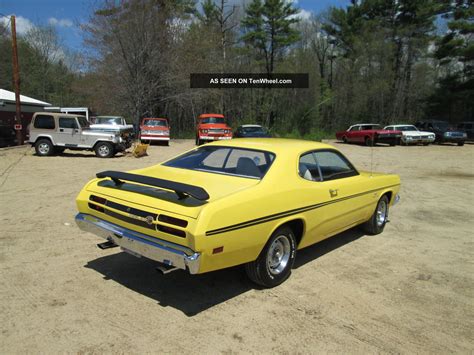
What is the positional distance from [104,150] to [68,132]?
1.58 m

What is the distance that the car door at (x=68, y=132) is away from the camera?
632 inches

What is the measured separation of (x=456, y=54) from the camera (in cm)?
3180

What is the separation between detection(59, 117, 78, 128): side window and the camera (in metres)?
16.0

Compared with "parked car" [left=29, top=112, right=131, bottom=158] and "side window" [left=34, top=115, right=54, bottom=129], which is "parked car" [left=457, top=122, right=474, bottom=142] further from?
"side window" [left=34, top=115, right=54, bottom=129]

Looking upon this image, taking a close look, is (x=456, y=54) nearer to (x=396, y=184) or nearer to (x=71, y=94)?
(x=396, y=184)

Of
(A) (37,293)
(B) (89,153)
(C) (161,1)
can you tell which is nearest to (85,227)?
(A) (37,293)

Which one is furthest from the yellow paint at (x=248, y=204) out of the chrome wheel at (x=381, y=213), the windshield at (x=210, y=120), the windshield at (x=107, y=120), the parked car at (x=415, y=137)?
the parked car at (x=415, y=137)

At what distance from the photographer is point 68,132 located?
633 inches

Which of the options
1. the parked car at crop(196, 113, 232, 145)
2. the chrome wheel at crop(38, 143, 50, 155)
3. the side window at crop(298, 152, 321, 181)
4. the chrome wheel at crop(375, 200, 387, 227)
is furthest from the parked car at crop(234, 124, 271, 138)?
the side window at crop(298, 152, 321, 181)

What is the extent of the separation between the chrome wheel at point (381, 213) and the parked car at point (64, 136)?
12729 millimetres

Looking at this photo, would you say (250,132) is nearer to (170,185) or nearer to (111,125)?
(111,125)

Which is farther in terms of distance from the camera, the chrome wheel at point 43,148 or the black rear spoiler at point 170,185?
the chrome wheel at point 43,148

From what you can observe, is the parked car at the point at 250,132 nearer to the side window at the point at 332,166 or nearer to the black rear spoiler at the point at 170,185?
the side window at the point at 332,166

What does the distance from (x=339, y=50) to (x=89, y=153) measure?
36062mm
